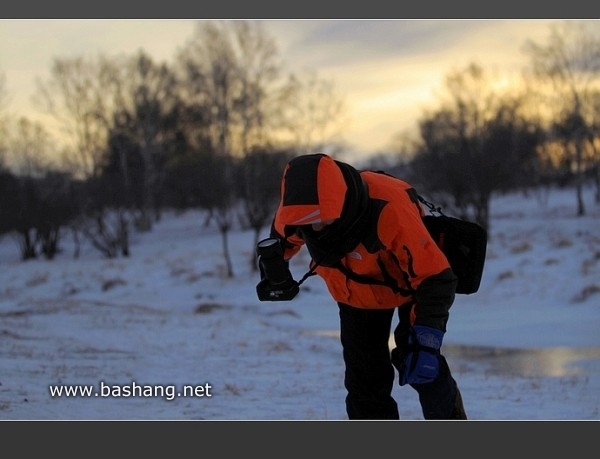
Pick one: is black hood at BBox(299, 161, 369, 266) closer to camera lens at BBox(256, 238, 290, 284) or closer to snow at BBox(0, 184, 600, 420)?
camera lens at BBox(256, 238, 290, 284)

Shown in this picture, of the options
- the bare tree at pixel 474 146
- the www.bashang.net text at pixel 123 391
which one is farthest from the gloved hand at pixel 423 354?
the bare tree at pixel 474 146

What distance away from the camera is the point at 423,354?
109 inches

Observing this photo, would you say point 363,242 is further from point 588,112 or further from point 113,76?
point 588,112

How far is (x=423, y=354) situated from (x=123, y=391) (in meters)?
2.45

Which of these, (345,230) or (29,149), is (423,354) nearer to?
(345,230)

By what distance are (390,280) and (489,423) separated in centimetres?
131

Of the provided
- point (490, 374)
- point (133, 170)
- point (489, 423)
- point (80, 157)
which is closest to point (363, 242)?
point (489, 423)

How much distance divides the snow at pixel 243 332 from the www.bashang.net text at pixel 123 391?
0.02m

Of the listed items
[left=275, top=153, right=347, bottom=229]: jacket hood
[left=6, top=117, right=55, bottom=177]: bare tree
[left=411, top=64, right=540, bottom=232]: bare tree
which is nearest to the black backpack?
[left=275, top=153, right=347, bottom=229]: jacket hood

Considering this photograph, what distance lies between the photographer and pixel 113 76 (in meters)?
9.02

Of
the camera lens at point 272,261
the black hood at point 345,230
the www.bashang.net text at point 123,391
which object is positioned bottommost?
the www.bashang.net text at point 123,391

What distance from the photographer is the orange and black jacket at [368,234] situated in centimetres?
271

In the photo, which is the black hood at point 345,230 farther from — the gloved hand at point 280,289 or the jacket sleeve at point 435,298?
the jacket sleeve at point 435,298

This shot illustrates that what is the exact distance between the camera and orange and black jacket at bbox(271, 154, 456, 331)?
8.89 feet
